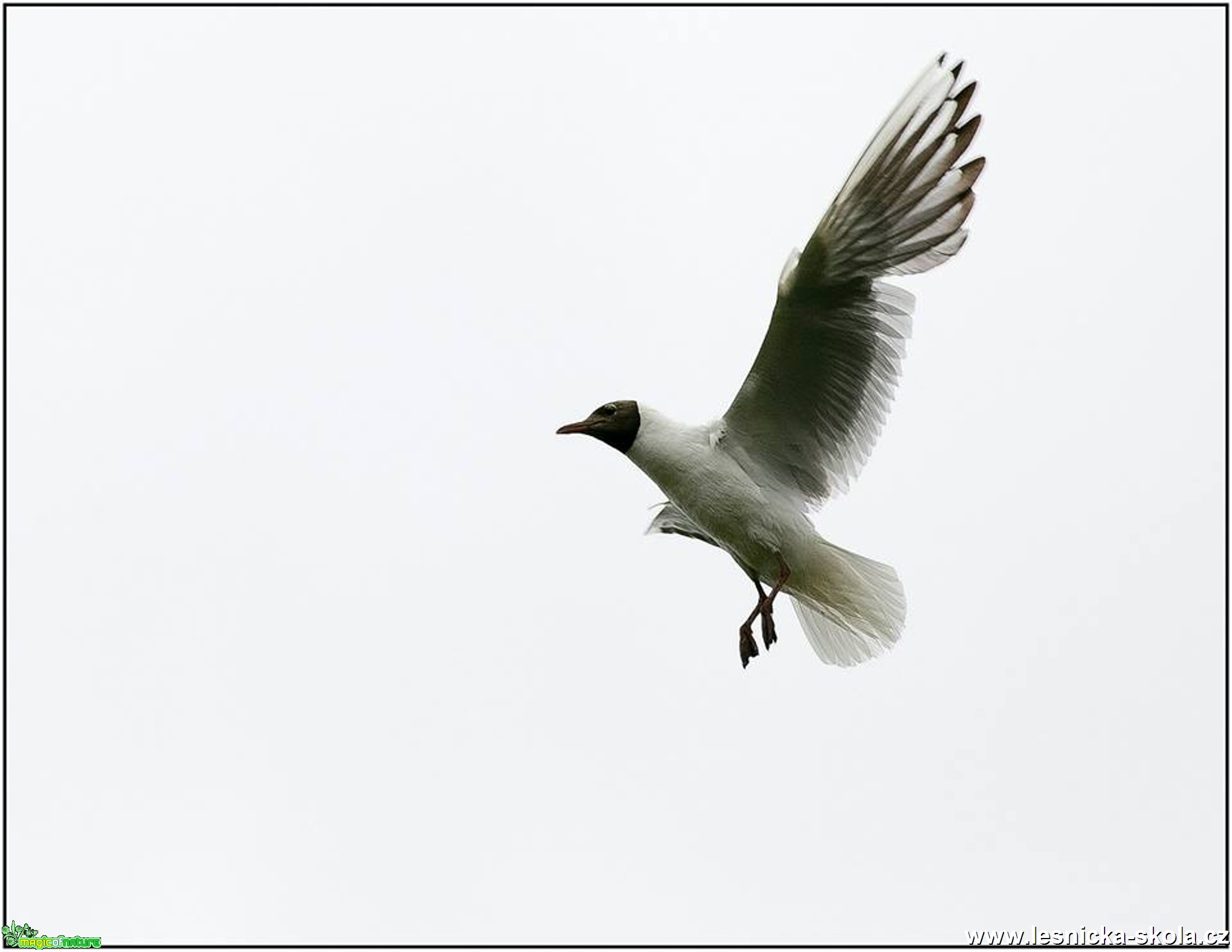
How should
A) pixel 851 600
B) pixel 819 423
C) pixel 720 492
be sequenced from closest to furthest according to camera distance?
pixel 720 492 < pixel 819 423 < pixel 851 600

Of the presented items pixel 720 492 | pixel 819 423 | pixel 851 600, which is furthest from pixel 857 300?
pixel 851 600

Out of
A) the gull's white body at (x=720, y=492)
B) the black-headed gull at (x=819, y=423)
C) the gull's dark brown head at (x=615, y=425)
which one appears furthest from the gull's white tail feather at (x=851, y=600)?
the gull's dark brown head at (x=615, y=425)

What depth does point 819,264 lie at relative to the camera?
24.1ft

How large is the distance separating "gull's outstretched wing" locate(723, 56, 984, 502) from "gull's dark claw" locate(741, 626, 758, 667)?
32.5 inches

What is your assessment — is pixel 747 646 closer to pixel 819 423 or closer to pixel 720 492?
pixel 720 492

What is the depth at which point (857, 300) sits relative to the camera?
7551 millimetres

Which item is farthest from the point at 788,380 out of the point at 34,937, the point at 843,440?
the point at 34,937

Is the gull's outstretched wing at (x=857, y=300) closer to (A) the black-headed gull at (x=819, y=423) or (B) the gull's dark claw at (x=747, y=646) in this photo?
(A) the black-headed gull at (x=819, y=423)

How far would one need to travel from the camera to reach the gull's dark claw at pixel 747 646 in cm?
808

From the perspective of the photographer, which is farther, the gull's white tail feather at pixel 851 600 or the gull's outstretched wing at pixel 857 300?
the gull's white tail feather at pixel 851 600

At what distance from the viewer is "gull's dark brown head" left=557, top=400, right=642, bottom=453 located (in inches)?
330

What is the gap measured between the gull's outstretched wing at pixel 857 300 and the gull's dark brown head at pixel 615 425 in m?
0.52

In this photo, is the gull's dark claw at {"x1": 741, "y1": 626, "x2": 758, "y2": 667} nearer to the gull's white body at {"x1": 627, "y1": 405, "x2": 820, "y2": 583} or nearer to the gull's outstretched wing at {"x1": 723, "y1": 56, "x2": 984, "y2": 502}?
the gull's white body at {"x1": 627, "y1": 405, "x2": 820, "y2": 583}

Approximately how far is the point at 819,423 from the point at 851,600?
97 centimetres
